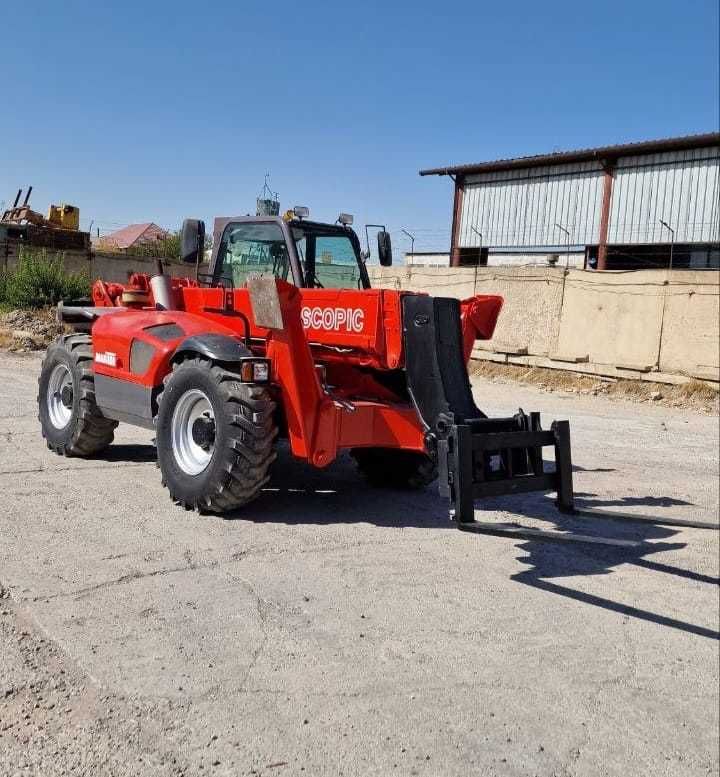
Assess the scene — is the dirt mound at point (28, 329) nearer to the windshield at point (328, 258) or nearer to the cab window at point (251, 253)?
the cab window at point (251, 253)

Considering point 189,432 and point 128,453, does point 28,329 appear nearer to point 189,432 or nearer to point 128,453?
point 128,453

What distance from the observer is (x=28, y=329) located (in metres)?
20.2

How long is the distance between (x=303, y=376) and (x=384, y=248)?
2223mm

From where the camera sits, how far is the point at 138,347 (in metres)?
7.09

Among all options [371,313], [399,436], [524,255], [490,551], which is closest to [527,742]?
[490,551]

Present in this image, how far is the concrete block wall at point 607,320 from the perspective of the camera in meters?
14.2

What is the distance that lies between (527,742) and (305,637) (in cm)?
129

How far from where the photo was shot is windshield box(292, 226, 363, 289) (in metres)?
7.01

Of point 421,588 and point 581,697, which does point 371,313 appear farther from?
Result: point 581,697

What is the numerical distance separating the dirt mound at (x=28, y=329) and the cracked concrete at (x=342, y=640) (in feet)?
41.2

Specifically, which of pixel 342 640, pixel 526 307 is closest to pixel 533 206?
pixel 526 307

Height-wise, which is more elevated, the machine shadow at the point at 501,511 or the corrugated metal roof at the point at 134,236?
the corrugated metal roof at the point at 134,236

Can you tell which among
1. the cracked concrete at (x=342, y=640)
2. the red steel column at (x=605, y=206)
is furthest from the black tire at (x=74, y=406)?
the red steel column at (x=605, y=206)

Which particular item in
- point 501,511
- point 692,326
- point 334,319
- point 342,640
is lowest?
point 342,640
